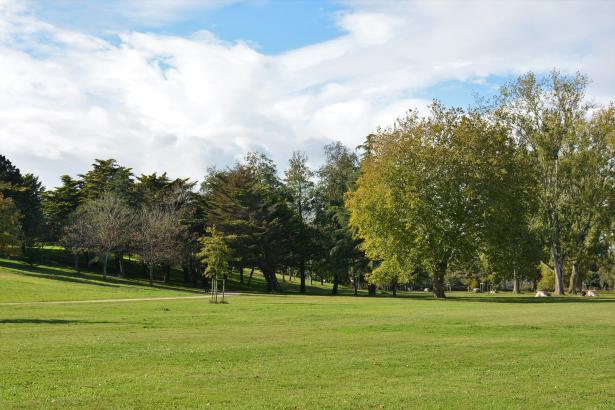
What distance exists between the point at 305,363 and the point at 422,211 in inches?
1648

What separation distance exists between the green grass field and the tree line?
2355 centimetres

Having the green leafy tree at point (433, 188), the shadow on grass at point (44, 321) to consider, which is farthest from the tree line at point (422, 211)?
the shadow on grass at point (44, 321)

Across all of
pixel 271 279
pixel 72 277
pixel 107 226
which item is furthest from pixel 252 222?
pixel 72 277

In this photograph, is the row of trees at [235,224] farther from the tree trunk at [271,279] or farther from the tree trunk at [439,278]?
the tree trunk at [439,278]

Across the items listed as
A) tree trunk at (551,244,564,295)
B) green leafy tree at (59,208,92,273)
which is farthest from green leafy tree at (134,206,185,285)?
tree trunk at (551,244,564,295)

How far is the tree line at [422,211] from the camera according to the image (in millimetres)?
56156

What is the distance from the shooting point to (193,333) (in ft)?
73.1

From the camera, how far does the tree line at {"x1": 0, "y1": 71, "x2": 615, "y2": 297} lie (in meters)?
56.2

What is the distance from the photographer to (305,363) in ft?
51.3

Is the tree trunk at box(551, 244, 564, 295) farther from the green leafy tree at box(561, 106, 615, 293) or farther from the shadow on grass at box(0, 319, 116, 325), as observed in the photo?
the shadow on grass at box(0, 319, 116, 325)

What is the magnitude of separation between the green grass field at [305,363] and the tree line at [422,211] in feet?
77.3

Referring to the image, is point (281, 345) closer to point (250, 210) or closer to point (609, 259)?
point (250, 210)

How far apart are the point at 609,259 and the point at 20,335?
68.7 meters

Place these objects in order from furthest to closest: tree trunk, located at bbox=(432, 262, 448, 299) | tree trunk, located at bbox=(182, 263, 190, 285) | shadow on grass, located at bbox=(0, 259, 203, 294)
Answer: tree trunk, located at bbox=(182, 263, 190, 285) < shadow on grass, located at bbox=(0, 259, 203, 294) < tree trunk, located at bbox=(432, 262, 448, 299)
